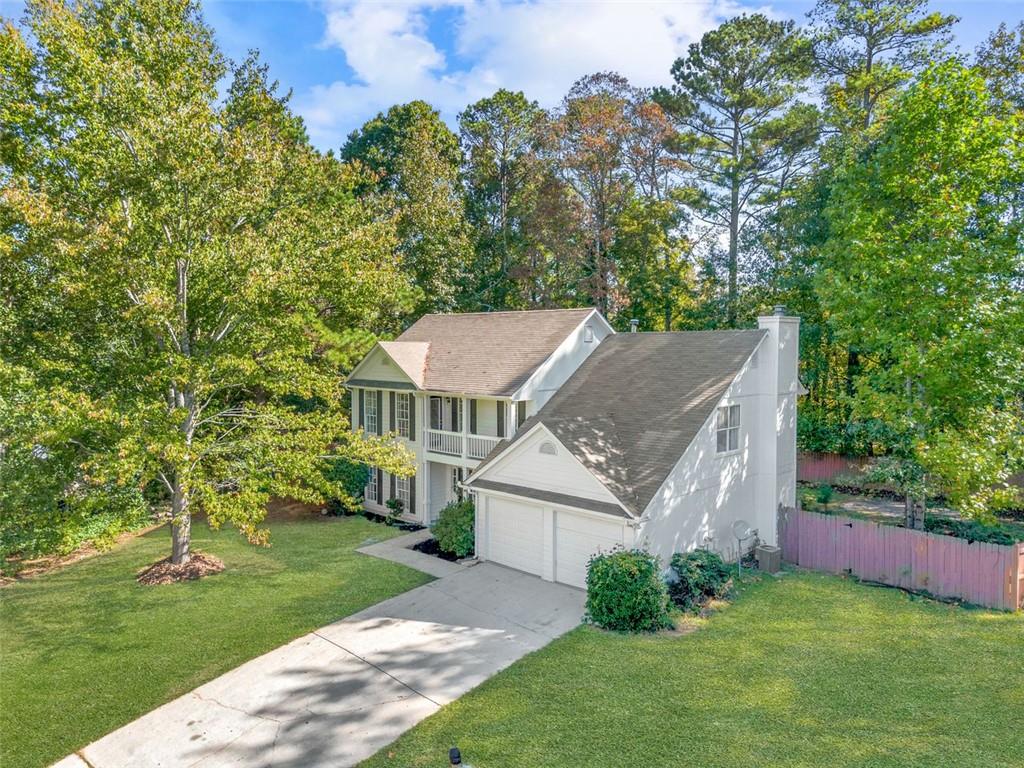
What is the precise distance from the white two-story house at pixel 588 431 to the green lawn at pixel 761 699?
9.79 ft

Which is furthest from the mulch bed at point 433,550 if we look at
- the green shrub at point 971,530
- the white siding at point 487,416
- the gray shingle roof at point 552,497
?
the green shrub at point 971,530

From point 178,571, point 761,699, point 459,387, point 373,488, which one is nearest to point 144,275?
point 178,571

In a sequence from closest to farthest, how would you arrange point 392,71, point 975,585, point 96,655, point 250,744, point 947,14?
point 250,744 < point 96,655 < point 975,585 < point 392,71 < point 947,14

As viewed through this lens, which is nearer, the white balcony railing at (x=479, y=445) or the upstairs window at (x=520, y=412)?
the upstairs window at (x=520, y=412)

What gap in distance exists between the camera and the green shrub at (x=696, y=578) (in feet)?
44.0

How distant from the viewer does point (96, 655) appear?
11.5 meters

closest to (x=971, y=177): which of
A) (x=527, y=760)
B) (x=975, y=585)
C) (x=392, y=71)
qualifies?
(x=975, y=585)

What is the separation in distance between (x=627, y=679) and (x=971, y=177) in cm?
1701

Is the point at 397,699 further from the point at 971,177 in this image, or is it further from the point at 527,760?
the point at 971,177

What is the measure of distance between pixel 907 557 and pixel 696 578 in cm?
524

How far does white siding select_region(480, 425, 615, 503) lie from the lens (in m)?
14.1

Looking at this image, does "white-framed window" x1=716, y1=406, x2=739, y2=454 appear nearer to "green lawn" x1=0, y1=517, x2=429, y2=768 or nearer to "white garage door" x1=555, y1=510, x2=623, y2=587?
"white garage door" x1=555, y1=510, x2=623, y2=587

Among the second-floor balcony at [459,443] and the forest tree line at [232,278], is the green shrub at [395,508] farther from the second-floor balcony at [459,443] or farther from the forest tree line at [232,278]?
the forest tree line at [232,278]

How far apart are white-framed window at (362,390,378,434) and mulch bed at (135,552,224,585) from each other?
7.96 meters
